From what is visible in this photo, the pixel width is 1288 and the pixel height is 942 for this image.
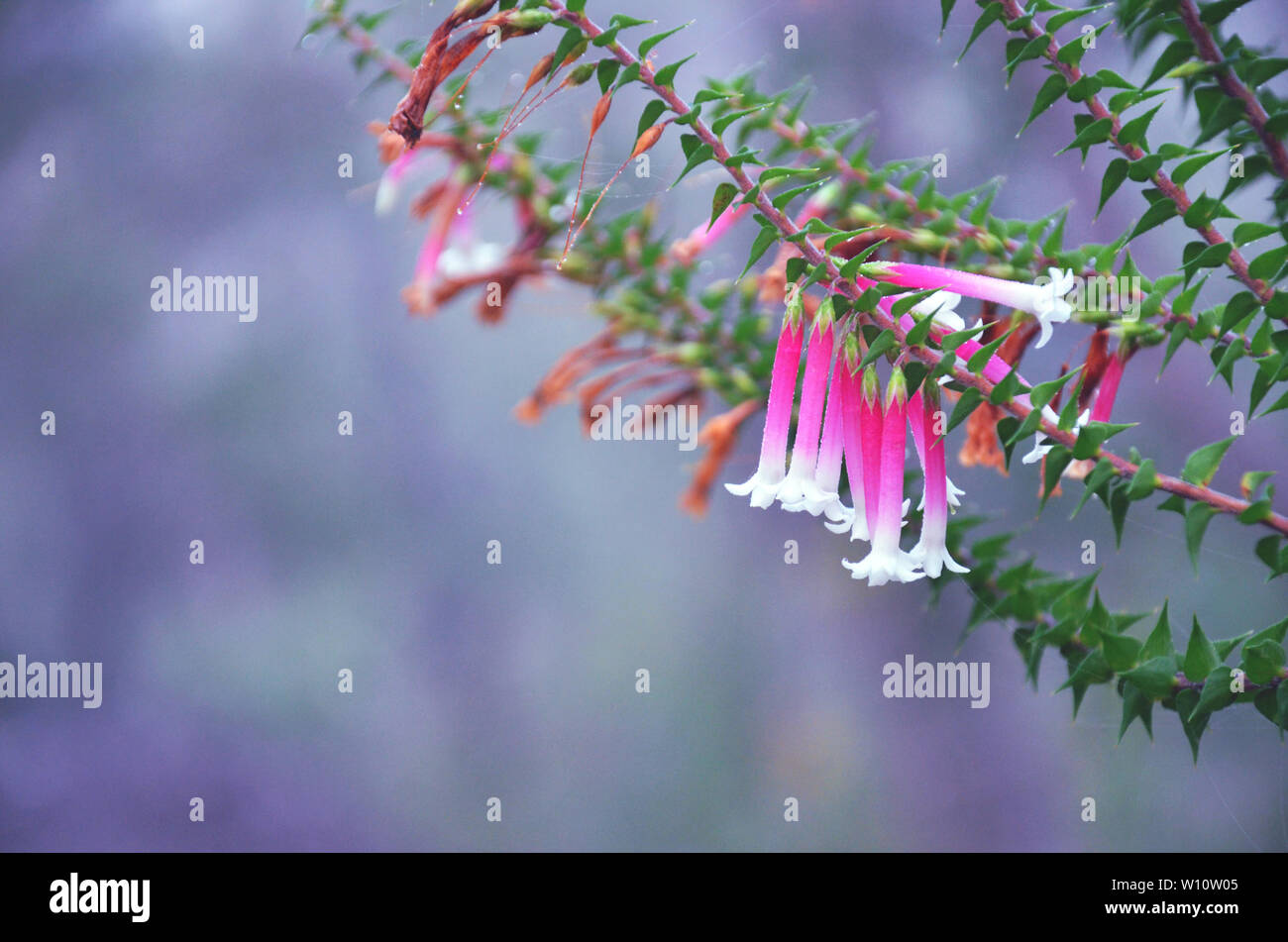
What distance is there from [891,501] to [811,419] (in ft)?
0.12

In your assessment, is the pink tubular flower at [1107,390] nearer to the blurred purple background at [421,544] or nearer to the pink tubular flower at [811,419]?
the pink tubular flower at [811,419]

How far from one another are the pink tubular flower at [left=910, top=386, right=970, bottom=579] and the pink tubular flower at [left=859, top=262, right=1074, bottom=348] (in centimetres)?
4

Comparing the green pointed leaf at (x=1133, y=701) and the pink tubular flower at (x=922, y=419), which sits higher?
the pink tubular flower at (x=922, y=419)

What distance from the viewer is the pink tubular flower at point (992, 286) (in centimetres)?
30

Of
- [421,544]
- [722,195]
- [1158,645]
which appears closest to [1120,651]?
[1158,645]

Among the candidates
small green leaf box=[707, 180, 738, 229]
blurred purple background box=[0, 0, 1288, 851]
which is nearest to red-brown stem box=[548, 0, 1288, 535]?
Result: small green leaf box=[707, 180, 738, 229]

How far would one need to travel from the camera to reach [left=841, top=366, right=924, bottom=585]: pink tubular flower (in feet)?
1.02

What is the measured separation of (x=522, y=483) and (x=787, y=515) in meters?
0.24

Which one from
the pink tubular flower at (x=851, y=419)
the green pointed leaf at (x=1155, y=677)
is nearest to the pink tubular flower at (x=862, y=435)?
the pink tubular flower at (x=851, y=419)

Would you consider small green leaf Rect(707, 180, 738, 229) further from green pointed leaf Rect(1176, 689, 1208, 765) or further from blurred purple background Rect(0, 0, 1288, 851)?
blurred purple background Rect(0, 0, 1288, 851)

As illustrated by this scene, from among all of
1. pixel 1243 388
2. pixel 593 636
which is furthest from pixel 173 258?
pixel 1243 388

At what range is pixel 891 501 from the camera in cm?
32

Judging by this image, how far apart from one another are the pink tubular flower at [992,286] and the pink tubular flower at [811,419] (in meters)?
0.02
